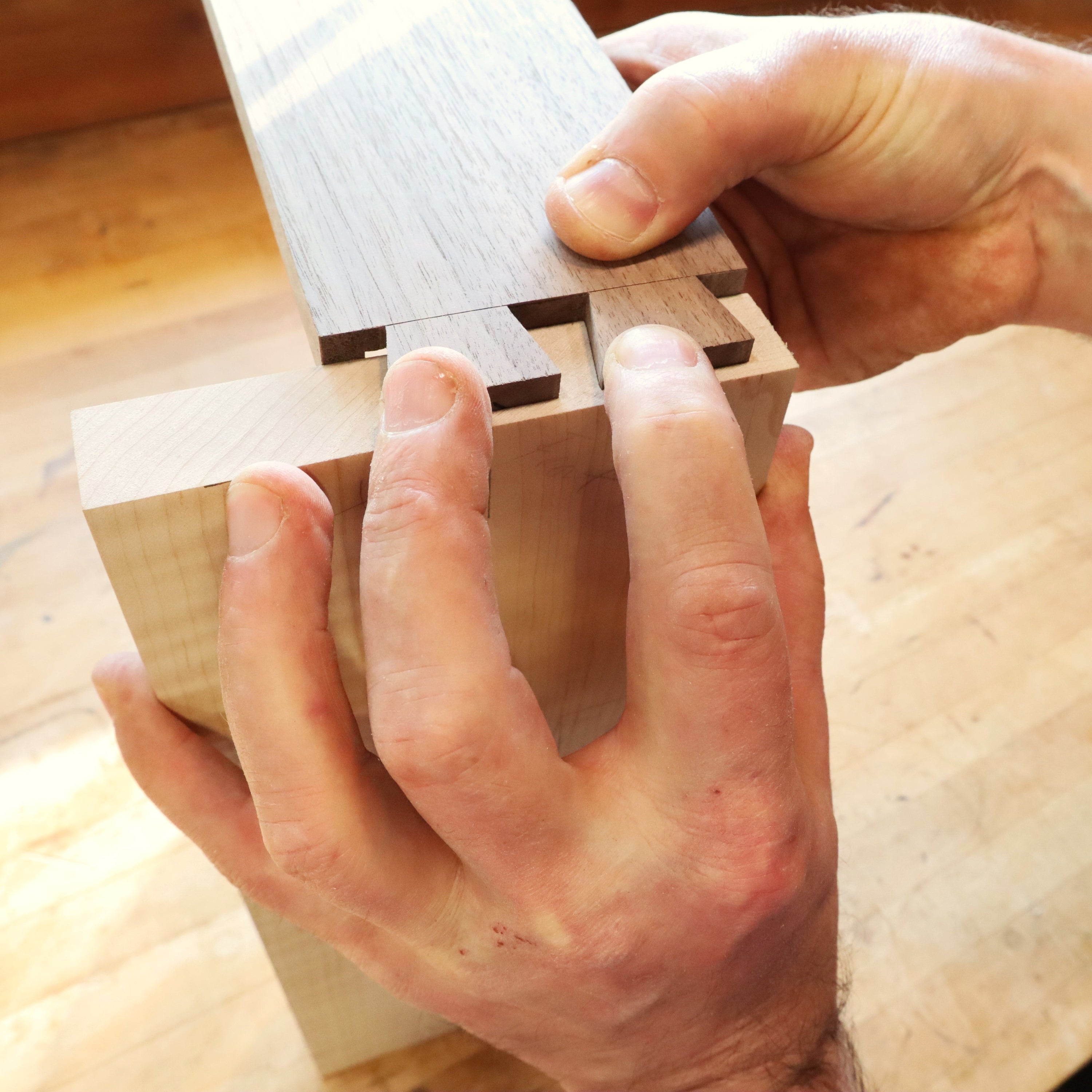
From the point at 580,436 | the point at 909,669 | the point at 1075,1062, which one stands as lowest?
the point at 1075,1062

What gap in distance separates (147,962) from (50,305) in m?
0.76

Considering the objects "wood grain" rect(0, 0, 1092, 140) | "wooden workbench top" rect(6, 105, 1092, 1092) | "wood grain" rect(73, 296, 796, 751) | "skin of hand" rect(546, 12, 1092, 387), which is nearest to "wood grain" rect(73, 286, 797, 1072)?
"wood grain" rect(73, 296, 796, 751)

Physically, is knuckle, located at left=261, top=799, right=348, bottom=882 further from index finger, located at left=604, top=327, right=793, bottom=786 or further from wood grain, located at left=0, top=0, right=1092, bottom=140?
wood grain, located at left=0, top=0, right=1092, bottom=140

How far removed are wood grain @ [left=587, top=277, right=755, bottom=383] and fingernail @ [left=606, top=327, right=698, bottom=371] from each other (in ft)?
0.04

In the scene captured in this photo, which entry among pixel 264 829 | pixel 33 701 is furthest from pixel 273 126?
pixel 33 701

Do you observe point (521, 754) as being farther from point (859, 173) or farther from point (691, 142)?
point (859, 173)

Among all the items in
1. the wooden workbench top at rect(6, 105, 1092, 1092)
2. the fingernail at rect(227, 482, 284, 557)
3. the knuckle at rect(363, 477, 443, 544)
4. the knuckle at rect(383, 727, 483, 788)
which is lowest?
the wooden workbench top at rect(6, 105, 1092, 1092)

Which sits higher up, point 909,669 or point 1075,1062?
point 909,669

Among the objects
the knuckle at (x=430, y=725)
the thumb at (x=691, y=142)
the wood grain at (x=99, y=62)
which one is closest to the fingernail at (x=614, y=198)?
the thumb at (x=691, y=142)

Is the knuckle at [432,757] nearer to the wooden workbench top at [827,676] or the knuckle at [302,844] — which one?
the knuckle at [302,844]

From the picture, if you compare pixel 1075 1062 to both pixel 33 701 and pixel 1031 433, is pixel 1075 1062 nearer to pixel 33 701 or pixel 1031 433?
pixel 1031 433

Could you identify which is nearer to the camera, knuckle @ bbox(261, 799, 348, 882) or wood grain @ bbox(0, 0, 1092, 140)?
knuckle @ bbox(261, 799, 348, 882)

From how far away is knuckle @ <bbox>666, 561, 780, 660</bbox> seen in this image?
421mm

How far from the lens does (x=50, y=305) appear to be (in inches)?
44.0
